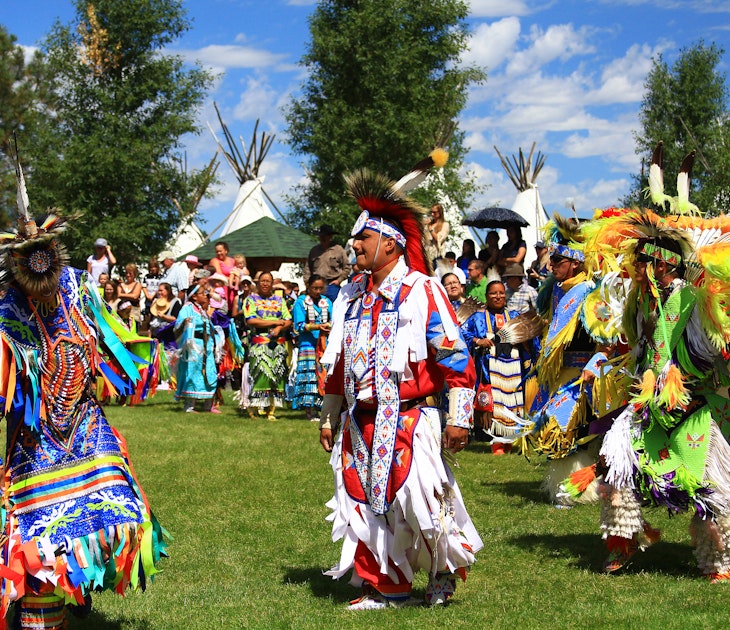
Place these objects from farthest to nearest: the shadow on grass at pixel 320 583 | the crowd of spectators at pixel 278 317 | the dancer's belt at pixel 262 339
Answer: the dancer's belt at pixel 262 339
the crowd of spectators at pixel 278 317
the shadow on grass at pixel 320 583

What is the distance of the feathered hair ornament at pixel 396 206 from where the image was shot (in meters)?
5.10

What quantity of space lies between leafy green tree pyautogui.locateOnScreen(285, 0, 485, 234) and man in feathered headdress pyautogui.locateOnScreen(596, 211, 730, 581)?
869 inches

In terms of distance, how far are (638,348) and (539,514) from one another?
203 cm

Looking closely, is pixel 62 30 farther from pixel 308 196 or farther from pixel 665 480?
pixel 665 480

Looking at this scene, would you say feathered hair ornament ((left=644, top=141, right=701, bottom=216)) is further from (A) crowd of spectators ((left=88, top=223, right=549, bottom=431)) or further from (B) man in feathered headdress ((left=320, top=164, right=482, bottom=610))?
(A) crowd of spectators ((left=88, top=223, right=549, bottom=431))

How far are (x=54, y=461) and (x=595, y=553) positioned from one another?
11.0 feet

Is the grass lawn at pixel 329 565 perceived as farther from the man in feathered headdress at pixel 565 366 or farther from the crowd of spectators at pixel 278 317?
the crowd of spectators at pixel 278 317

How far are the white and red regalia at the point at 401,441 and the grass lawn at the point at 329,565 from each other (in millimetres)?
273

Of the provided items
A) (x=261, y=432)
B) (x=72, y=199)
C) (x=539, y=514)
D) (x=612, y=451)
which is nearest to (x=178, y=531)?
(x=539, y=514)

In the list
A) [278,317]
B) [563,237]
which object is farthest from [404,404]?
[278,317]

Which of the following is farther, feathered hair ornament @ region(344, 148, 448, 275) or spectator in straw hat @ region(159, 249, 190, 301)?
spectator in straw hat @ region(159, 249, 190, 301)

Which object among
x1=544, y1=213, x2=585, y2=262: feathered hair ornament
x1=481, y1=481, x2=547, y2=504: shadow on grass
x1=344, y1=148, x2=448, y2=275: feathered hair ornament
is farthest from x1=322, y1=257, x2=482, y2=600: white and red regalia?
x1=481, y1=481, x2=547, y2=504: shadow on grass

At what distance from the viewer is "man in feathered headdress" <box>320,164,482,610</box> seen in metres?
4.85

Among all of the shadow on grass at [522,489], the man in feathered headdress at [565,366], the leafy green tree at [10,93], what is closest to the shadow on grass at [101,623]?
the man in feathered headdress at [565,366]
